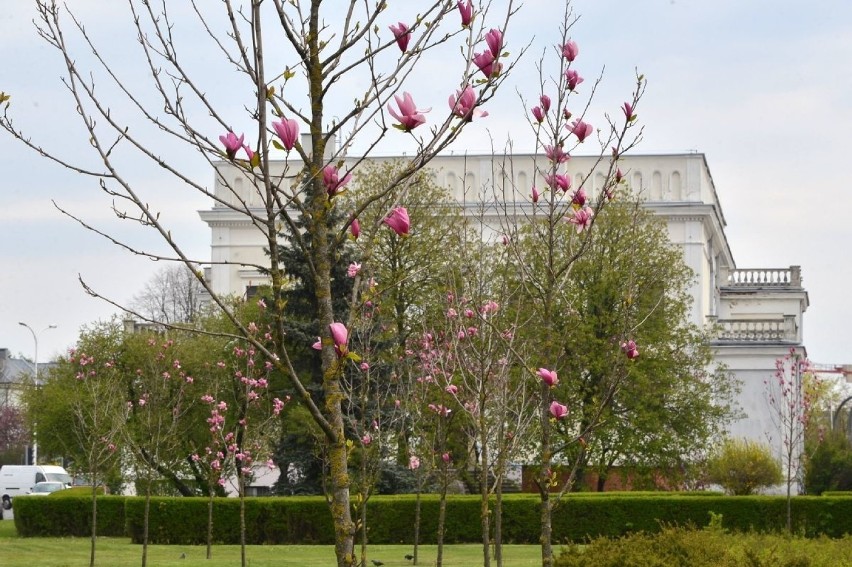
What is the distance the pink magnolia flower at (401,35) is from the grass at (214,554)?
19.3 m

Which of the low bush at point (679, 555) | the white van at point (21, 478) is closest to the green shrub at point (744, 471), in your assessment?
the low bush at point (679, 555)

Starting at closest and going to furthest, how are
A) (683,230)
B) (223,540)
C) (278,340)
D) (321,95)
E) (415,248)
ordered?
(278,340)
(321,95)
(223,540)
(415,248)
(683,230)

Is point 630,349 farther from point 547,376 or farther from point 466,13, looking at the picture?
point 466,13

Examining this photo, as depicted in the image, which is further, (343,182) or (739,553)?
(739,553)

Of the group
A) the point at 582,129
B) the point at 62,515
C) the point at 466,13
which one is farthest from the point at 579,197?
the point at 62,515

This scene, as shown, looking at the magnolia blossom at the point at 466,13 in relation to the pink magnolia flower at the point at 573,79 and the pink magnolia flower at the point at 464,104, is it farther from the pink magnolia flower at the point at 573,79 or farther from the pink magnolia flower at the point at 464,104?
the pink magnolia flower at the point at 573,79

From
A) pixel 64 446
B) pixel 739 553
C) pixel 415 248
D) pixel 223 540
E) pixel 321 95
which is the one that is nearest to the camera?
pixel 321 95

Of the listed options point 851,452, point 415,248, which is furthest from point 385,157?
point 851,452

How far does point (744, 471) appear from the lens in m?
35.4

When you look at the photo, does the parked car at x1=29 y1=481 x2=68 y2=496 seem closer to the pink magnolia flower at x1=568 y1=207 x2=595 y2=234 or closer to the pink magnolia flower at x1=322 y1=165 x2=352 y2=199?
the pink magnolia flower at x1=568 y1=207 x2=595 y2=234

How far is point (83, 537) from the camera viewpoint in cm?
3162

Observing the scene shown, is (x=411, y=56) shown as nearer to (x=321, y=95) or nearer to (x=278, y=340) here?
(x=321, y=95)

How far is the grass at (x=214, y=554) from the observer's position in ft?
78.4

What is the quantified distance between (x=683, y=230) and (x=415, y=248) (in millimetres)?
19815
